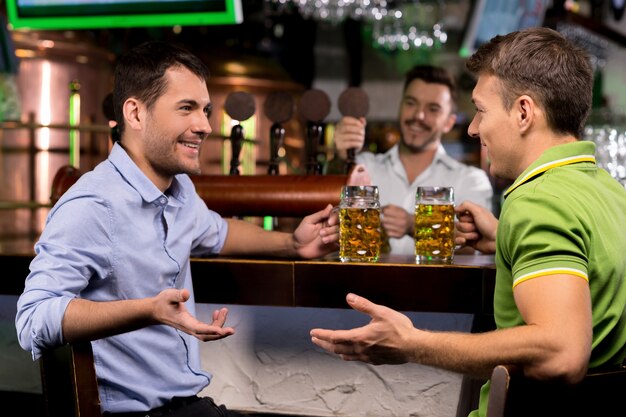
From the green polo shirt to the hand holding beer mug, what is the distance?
645mm

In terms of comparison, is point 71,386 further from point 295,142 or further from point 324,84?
point 324,84

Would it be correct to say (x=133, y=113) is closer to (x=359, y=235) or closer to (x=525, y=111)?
(x=359, y=235)

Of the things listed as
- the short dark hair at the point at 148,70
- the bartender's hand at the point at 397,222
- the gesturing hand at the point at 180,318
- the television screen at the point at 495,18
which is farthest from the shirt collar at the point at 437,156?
the gesturing hand at the point at 180,318

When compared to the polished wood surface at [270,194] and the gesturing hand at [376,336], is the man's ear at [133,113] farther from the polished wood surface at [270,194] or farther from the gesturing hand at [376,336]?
the gesturing hand at [376,336]

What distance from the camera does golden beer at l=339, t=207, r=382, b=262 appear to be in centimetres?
211

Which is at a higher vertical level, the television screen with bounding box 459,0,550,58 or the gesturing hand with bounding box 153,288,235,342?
the television screen with bounding box 459,0,550,58

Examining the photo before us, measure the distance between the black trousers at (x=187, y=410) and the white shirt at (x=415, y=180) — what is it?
1640 mm

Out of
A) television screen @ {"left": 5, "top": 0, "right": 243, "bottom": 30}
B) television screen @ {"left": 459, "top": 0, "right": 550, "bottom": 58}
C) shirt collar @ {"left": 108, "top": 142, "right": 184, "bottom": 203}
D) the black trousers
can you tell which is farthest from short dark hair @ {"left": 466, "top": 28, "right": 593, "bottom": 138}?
television screen @ {"left": 459, "top": 0, "right": 550, "bottom": 58}

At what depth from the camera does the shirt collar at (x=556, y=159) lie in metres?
1.45

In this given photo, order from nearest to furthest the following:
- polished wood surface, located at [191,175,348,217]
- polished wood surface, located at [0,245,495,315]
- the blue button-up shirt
Result: 1. the blue button-up shirt
2. polished wood surface, located at [0,245,495,315]
3. polished wood surface, located at [191,175,348,217]

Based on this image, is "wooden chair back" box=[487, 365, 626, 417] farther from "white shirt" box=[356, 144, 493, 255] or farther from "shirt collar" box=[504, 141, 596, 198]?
"white shirt" box=[356, 144, 493, 255]

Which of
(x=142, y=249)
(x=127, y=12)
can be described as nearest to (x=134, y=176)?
(x=142, y=249)

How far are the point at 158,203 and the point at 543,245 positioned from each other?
100cm

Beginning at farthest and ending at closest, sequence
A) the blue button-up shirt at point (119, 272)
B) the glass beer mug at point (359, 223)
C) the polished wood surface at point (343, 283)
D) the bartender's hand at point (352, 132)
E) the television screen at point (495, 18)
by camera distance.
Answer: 1. the television screen at point (495, 18)
2. the bartender's hand at point (352, 132)
3. the glass beer mug at point (359, 223)
4. the polished wood surface at point (343, 283)
5. the blue button-up shirt at point (119, 272)
